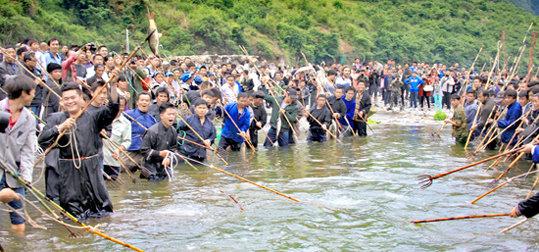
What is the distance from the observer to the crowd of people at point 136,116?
19.9 ft

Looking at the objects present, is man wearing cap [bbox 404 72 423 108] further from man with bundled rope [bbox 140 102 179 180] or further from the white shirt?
man with bundled rope [bbox 140 102 179 180]

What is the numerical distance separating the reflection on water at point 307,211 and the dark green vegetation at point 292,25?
47.2 feet

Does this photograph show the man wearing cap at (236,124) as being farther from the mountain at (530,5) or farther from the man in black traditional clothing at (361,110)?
the mountain at (530,5)

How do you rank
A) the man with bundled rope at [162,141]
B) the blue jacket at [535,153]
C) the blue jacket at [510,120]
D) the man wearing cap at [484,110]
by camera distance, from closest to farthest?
the blue jacket at [535,153] < the man with bundled rope at [162,141] < the blue jacket at [510,120] < the man wearing cap at [484,110]

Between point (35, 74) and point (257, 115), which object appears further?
point (257, 115)

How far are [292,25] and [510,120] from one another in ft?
83.3

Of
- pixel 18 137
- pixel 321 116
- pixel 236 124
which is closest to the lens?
pixel 18 137

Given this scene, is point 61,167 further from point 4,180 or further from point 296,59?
point 296,59

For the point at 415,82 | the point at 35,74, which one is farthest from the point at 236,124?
the point at 415,82

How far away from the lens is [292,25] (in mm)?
36250

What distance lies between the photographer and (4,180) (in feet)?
18.4

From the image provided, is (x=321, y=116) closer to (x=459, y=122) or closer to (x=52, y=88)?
(x=459, y=122)

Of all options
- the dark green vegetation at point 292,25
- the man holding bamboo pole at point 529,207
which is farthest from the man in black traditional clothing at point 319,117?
the dark green vegetation at point 292,25

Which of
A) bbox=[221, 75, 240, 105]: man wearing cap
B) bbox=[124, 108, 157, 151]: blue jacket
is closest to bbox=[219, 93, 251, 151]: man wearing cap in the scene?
bbox=[221, 75, 240, 105]: man wearing cap
